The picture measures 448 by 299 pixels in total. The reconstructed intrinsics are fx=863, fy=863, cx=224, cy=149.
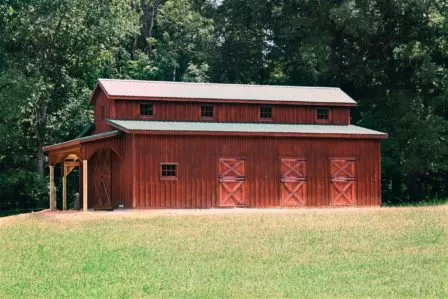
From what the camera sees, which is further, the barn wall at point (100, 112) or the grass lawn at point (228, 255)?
the barn wall at point (100, 112)

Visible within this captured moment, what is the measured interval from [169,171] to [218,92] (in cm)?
697

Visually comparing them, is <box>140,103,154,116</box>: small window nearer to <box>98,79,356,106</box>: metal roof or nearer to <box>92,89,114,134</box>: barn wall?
<box>98,79,356,106</box>: metal roof

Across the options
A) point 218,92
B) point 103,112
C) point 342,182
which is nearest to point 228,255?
point 342,182

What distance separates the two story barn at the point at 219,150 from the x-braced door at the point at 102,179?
5cm

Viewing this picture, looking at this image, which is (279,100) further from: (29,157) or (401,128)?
(29,157)

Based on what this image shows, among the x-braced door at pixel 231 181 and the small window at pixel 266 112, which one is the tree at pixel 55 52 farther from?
the x-braced door at pixel 231 181

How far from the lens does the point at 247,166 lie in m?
39.5

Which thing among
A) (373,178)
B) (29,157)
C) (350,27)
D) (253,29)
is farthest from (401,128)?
(29,157)

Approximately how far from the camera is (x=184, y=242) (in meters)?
26.3

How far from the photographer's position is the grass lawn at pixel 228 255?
63.5ft

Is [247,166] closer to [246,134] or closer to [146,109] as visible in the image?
[246,134]

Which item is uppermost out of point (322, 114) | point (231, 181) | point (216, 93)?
point (216, 93)

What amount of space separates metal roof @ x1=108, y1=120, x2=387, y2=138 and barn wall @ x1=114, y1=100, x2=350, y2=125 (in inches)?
23.5

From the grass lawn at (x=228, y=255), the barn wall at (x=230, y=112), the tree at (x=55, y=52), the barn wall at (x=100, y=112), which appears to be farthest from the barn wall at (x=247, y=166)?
the tree at (x=55, y=52)
